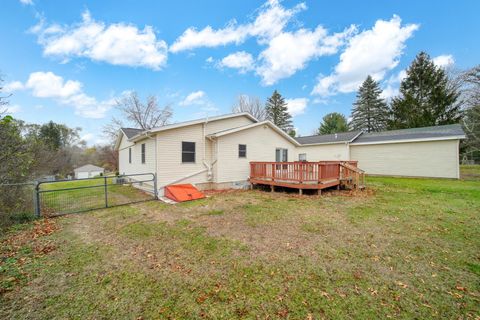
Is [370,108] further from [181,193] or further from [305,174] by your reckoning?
[181,193]

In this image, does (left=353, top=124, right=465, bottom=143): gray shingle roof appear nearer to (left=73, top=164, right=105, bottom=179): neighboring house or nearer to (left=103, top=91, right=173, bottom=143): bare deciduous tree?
→ (left=103, top=91, right=173, bottom=143): bare deciduous tree

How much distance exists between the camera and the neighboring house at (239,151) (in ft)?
31.0

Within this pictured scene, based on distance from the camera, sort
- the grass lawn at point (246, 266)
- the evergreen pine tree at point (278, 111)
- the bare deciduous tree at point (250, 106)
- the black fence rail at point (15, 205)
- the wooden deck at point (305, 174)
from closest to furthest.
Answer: the grass lawn at point (246, 266) → the black fence rail at point (15, 205) → the wooden deck at point (305, 174) → the bare deciduous tree at point (250, 106) → the evergreen pine tree at point (278, 111)

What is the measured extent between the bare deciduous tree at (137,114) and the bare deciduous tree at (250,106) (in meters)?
10.4

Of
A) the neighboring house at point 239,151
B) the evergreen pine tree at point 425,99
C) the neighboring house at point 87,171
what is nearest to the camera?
the neighboring house at point 239,151

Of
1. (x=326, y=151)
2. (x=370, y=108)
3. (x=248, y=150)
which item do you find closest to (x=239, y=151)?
(x=248, y=150)

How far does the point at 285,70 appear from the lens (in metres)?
20.2

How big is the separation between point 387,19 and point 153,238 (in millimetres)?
17685

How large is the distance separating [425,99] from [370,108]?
298 inches

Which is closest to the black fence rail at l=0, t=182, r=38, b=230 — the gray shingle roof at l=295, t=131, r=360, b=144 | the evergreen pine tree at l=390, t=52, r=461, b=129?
the gray shingle roof at l=295, t=131, r=360, b=144

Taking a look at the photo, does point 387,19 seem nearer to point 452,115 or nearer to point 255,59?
point 255,59

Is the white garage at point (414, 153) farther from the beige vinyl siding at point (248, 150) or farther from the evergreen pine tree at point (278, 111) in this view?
the evergreen pine tree at point (278, 111)

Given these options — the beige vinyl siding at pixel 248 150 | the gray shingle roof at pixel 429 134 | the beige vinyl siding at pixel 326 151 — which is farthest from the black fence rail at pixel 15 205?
the gray shingle roof at pixel 429 134

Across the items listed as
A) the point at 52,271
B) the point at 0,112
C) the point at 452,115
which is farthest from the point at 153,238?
the point at 452,115
